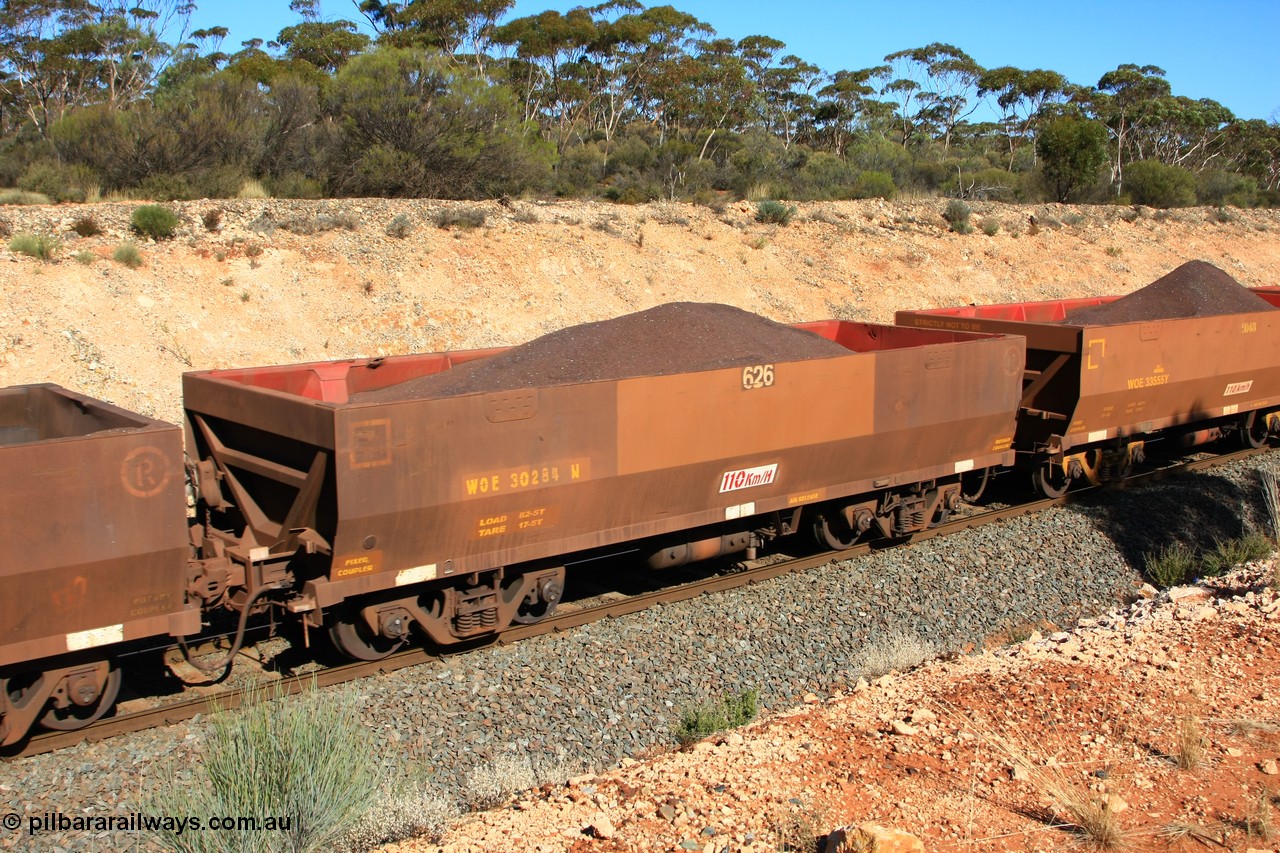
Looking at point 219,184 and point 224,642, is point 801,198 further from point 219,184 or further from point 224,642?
point 224,642

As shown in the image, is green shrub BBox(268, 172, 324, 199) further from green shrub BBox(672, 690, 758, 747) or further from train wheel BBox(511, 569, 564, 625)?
green shrub BBox(672, 690, 758, 747)

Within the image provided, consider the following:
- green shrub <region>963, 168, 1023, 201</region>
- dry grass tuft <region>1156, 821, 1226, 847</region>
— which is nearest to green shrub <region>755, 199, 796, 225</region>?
green shrub <region>963, 168, 1023, 201</region>

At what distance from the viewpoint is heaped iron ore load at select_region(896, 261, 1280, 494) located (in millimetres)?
12719

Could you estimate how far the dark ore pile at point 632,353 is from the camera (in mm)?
9047

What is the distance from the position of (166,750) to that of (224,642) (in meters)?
1.90

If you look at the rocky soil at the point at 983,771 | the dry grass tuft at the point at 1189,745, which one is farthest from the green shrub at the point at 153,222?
the dry grass tuft at the point at 1189,745

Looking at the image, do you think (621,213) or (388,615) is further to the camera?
(621,213)

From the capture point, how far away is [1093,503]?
13.3 metres

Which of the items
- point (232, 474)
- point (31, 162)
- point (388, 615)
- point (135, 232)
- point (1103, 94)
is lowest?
point (388, 615)

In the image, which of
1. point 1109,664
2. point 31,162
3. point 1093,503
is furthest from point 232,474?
point 31,162

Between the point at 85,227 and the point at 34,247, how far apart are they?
5.24 feet

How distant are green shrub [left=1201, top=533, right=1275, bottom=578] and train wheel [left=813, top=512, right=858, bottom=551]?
12.1 feet

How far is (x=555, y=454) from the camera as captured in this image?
827cm

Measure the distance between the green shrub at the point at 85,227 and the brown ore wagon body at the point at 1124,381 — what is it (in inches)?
618
